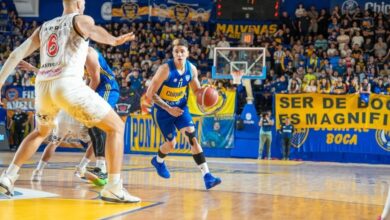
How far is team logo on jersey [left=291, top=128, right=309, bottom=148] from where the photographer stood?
56.4ft

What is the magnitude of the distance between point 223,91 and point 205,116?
3.09ft

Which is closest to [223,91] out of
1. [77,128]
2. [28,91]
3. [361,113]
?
[361,113]

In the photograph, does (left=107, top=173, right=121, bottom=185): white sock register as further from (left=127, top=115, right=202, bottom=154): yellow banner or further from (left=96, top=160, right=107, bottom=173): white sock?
(left=127, top=115, right=202, bottom=154): yellow banner

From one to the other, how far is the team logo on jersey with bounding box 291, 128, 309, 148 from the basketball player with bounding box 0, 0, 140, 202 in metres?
11.8

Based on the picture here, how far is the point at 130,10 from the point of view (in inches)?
1032

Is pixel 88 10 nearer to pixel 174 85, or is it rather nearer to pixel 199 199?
pixel 174 85

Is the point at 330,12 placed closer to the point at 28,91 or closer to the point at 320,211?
the point at 28,91

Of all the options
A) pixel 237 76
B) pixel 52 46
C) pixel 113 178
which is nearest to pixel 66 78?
pixel 52 46

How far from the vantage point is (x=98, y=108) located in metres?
5.71

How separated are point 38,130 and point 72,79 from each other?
0.88m

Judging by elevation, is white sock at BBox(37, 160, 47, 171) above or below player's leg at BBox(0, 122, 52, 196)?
below

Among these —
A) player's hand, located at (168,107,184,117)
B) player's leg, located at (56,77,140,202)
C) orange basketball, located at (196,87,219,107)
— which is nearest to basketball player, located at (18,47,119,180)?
player's hand, located at (168,107,184,117)

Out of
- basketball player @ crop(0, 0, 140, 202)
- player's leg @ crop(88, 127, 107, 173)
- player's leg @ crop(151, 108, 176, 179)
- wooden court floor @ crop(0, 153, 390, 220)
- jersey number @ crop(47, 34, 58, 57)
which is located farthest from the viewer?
player's leg @ crop(151, 108, 176, 179)

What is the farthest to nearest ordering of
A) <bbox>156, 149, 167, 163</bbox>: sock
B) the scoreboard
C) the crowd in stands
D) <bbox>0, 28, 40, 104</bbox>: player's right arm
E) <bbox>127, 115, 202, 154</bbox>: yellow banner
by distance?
the scoreboard
the crowd in stands
<bbox>127, 115, 202, 154</bbox>: yellow banner
<bbox>156, 149, 167, 163</bbox>: sock
<bbox>0, 28, 40, 104</bbox>: player's right arm
